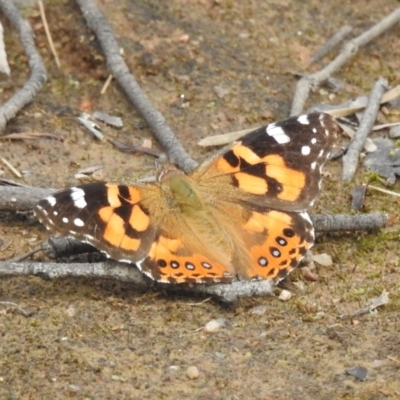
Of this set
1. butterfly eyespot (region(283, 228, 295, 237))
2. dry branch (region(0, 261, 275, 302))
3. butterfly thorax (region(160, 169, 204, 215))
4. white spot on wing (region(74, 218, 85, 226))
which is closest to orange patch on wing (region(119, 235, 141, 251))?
dry branch (region(0, 261, 275, 302))

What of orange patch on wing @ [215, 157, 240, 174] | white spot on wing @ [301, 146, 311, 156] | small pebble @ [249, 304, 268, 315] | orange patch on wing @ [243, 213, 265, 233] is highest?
white spot on wing @ [301, 146, 311, 156]

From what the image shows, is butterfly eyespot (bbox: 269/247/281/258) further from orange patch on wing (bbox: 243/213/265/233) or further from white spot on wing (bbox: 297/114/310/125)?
white spot on wing (bbox: 297/114/310/125)

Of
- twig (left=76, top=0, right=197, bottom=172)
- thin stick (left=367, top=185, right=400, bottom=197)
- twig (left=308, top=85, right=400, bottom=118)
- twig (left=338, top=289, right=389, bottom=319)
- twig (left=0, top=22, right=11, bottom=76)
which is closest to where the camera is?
twig (left=338, top=289, right=389, bottom=319)

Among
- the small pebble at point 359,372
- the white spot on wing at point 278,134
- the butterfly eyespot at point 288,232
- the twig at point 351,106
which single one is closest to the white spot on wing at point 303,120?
the white spot on wing at point 278,134

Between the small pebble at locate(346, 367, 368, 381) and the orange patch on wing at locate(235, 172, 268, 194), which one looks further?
the orange patch on wing at locate(235, 172, 268, 194)

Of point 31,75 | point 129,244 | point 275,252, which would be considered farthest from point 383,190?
point 31,75

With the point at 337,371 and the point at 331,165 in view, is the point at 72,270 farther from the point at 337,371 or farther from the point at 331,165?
the point at 331,165
